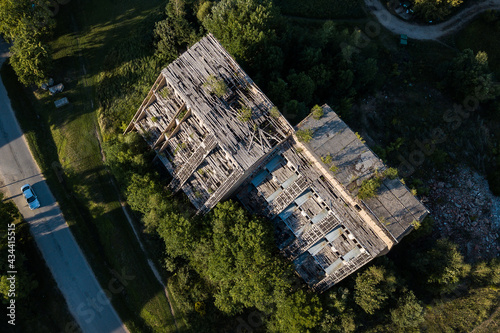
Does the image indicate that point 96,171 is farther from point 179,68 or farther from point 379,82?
point 379,82

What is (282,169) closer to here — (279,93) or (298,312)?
(279,93)

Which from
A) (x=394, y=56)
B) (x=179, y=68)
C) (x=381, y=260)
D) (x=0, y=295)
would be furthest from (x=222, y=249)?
(x=394, y=56)

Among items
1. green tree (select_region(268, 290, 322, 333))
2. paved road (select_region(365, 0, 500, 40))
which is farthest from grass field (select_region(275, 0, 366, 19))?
green tree (select_region(268, 290, 322, 333))

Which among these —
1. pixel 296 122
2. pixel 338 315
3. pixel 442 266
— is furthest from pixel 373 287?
pixel 296 122

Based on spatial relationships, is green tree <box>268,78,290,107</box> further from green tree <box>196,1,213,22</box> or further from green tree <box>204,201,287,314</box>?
green tree <box>196,1,213,22</box>

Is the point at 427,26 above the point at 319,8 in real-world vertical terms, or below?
below

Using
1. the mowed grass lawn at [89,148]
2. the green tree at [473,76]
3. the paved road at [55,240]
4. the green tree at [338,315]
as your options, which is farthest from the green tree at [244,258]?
the green tree at [473,76]

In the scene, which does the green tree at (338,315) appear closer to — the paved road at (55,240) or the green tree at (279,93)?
the green tree at (279,93)
